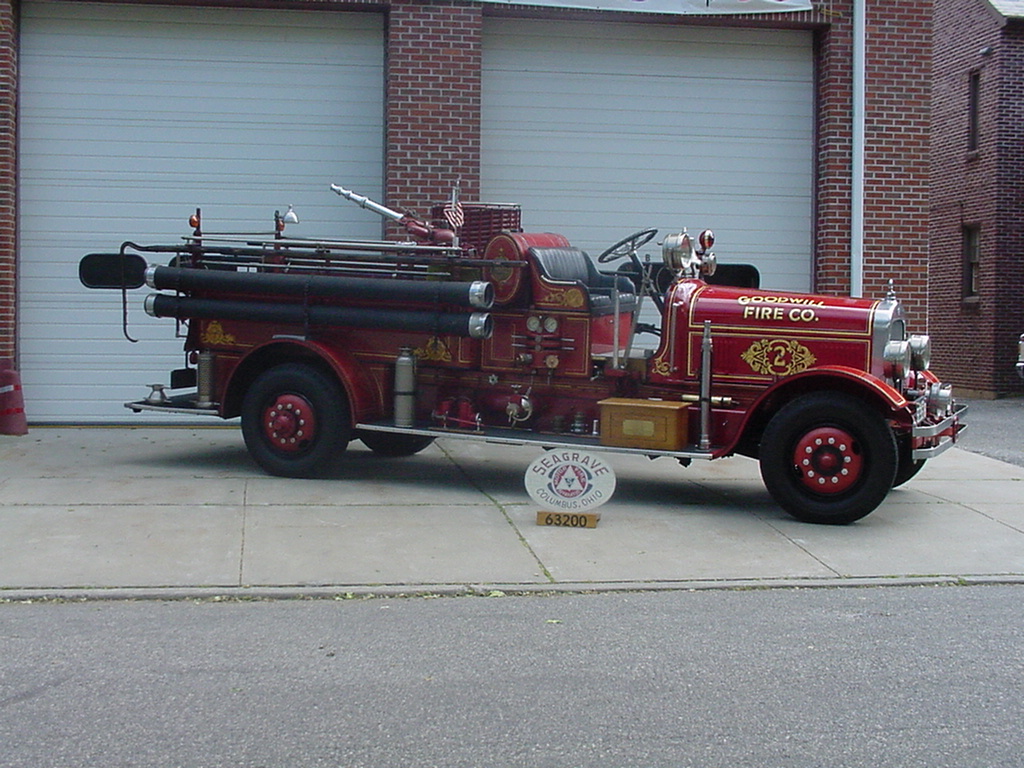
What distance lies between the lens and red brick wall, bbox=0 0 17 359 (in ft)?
41.2

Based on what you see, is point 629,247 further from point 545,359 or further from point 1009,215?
point 1009,215

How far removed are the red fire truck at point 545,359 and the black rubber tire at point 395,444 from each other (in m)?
0.80

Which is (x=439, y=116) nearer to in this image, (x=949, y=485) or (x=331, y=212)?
(x=331, y=212)

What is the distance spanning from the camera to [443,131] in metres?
12.9

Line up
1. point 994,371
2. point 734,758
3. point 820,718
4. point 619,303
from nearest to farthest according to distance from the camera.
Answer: point 734,758, point 820,718, point 619,303, point 994,371

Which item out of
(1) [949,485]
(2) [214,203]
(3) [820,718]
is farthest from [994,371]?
(3) [820,718]

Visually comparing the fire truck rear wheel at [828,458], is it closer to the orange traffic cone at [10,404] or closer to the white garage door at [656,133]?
the white garage door at [656,133]

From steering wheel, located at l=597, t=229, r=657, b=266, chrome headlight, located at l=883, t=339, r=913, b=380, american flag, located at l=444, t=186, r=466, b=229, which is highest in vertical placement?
american flag, located at l=444, t=186, r=466, b=229

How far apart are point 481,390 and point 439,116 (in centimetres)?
421

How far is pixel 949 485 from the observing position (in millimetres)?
10438

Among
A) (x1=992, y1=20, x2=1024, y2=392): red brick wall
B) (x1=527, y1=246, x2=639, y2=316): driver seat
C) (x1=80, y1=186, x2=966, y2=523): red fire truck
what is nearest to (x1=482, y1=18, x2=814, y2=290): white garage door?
(x1=80, y1=186, x2=966, y2=523): red fire truck

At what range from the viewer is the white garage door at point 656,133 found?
13.4 meters

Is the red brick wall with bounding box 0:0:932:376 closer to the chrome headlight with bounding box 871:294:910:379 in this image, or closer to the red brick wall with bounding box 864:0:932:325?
the red brick wall with bounding box 864:0:932:325

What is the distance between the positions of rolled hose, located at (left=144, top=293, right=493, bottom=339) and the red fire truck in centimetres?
2
